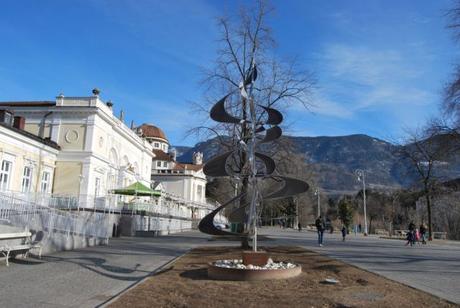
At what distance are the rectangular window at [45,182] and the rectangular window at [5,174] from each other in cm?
541

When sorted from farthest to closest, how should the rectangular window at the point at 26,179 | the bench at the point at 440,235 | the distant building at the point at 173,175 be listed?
the distant building at the point at 173,175 < the bench at the point at 440,235 < the rectangular window at the point at 26,179

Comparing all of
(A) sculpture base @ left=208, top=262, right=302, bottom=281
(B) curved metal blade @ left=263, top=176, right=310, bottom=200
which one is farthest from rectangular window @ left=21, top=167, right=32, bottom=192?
(A) sculpture base @ left=208, top=262, right=302, bottom=281

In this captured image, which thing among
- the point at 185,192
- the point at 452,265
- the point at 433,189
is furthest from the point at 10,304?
the point at 185,192

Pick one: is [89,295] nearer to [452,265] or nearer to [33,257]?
[33,257]

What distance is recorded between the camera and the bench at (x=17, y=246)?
1291 centimetres

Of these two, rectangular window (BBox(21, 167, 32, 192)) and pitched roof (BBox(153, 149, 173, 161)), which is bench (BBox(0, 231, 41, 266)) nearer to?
rectangular window (BBox(21, 167, 32, 192))

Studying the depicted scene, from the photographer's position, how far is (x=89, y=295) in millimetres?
9141

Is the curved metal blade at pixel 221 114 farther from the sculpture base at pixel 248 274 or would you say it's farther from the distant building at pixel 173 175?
the distant building at pixel 173 175

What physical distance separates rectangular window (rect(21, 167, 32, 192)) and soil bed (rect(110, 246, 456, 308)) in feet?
95.0

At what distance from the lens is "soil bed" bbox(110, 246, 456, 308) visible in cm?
834

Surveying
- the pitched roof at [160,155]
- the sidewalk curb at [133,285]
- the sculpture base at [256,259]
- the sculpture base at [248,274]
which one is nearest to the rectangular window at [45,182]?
the sidewalk curb at [133,285]

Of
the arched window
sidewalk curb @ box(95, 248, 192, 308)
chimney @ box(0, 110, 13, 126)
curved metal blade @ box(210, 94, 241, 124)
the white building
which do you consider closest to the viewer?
sidewalk curb @ box(95, 248, 192, 308)

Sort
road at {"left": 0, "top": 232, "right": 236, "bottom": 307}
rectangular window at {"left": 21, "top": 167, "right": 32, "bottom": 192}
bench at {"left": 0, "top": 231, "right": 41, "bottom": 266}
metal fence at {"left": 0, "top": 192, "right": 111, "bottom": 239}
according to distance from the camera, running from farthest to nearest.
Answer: rectangular window at {"left": 21, "top": 167, "right": 32, "bottom": 192}, metal fence at {"left": 0, "top": 192, "right": 111, "bottom": 239}, bench at {"left": 0, "top": 231, "right": 41, "bottom": 266}, road at {"left": 0, "top": 232, "right": 236, "bottom": 307}

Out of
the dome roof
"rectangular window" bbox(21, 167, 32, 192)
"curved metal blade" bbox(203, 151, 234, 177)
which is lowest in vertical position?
"curved metal blade" bbox(203, 151, 234, 177)
